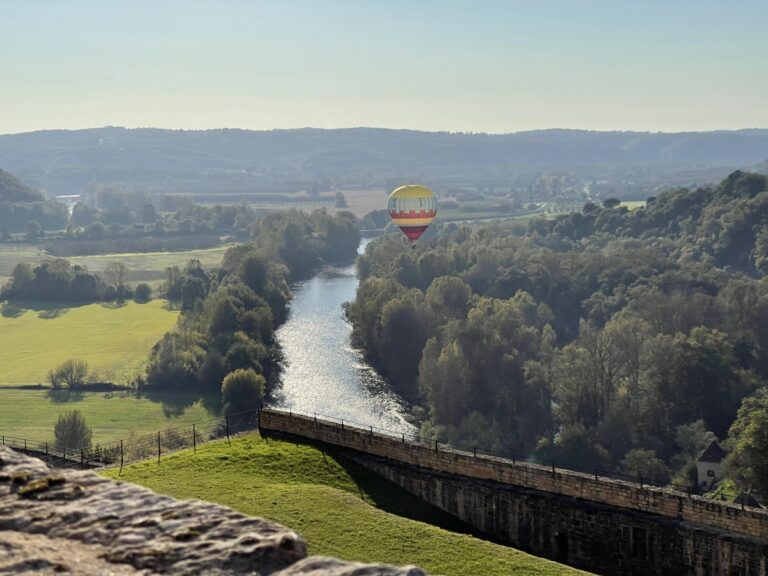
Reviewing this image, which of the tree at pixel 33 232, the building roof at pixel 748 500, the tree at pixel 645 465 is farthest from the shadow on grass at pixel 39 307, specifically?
the building roof at pixel 748 500

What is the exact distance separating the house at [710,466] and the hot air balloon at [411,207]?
131ft

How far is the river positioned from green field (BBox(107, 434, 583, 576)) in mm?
28785

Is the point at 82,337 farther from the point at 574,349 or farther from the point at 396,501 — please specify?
the point at 396,501

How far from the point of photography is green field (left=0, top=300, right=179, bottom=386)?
82.6 meters

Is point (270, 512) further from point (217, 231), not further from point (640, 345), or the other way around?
point (217, 231)

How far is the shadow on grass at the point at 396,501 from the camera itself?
95.5 feet

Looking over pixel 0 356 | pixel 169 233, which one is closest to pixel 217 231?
pixel 169 233

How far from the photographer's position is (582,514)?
2778 cm

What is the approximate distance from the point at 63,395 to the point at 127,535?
71.5 m

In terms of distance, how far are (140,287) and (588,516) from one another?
9512 cm

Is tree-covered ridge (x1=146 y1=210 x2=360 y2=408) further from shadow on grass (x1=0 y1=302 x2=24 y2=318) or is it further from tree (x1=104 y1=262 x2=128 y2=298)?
shadow on grass (x1=0 y1=302 x2=24 y2=318)

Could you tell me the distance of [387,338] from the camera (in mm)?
80875

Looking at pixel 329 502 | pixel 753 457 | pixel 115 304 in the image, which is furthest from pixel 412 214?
pixel 329 502

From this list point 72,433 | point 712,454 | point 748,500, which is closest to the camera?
point 748,500
